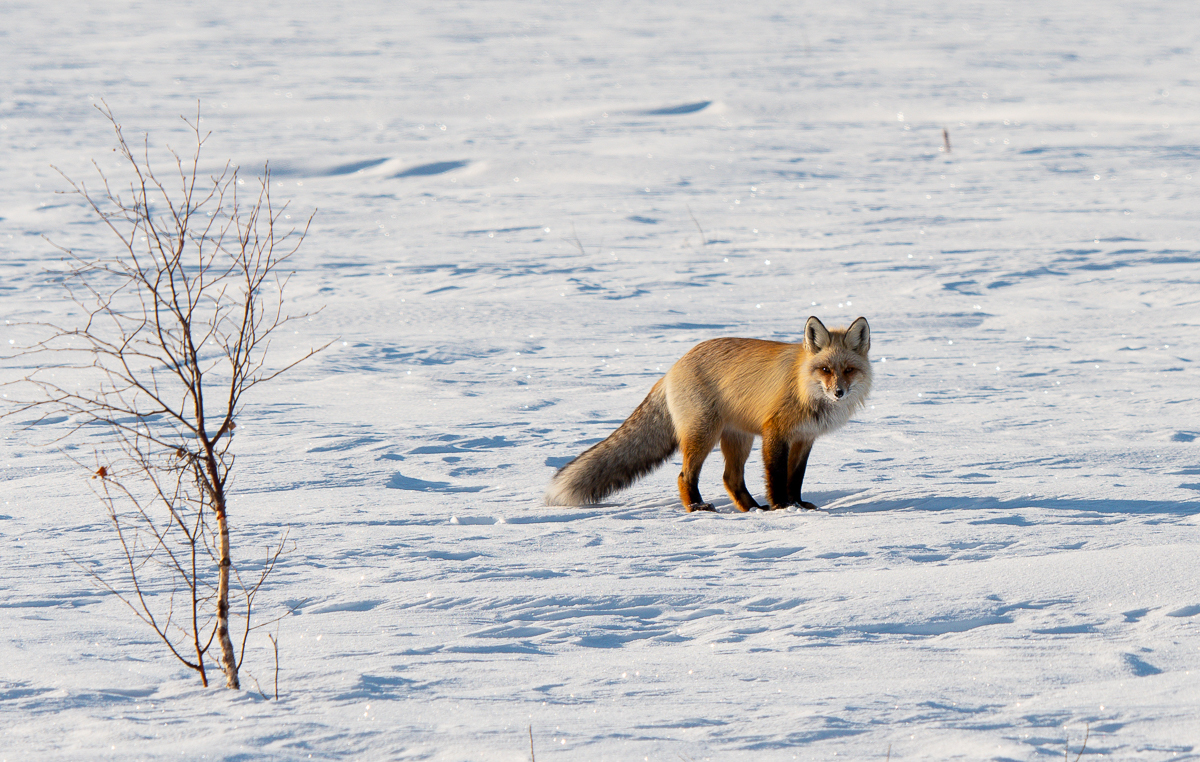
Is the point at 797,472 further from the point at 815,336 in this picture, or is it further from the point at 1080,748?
the point at 1080,748

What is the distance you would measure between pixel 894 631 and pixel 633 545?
4.40 ft

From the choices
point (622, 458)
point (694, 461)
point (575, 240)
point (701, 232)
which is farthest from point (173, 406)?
point (701, 232)

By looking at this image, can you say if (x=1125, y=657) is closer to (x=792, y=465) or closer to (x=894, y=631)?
(x=894, y=631)

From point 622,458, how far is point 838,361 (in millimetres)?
1116

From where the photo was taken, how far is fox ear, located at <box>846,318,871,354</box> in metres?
5.41

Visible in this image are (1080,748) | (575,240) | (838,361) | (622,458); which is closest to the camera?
(1080,748)

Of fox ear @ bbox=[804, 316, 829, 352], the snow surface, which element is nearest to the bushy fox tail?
the snow surface

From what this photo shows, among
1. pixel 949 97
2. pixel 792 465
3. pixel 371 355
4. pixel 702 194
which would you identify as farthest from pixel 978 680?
pixel 949 97

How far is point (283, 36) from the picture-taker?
29625mm

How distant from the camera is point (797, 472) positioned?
5.57 m

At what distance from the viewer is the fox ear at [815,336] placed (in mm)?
5344

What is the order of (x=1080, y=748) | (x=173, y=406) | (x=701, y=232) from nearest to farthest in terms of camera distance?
1. (x=1080, y=748)
2. (x=173, y=406)
3. (x=701, y=232)

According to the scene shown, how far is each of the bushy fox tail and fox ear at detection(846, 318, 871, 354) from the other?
920 mm

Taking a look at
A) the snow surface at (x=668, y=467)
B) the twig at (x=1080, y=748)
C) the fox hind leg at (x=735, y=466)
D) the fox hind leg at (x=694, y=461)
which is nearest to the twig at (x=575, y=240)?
the snow surface at (x=668, y=467)
